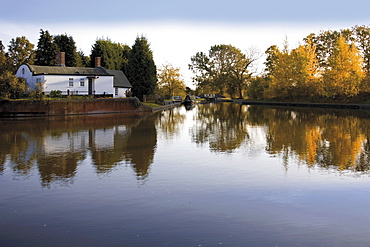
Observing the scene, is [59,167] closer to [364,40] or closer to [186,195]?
[186,195]

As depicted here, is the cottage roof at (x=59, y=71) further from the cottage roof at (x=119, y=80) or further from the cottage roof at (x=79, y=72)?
the cottage roof at (x=119, y=80)

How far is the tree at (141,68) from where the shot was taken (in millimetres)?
53344

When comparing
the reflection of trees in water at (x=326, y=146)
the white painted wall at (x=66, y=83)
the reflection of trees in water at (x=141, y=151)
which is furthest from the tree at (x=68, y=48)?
the reflection of trees in water at (x=326, y=146)

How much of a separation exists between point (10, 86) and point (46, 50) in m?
23.8

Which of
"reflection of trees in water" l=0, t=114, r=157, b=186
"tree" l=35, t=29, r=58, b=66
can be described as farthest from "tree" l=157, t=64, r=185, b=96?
"reflection of trees in water" l=0, t=114, r=157, b=186

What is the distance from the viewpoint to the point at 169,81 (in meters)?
77.9

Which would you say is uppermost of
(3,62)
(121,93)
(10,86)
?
(3,62)

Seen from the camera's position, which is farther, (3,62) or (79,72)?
(3,62)

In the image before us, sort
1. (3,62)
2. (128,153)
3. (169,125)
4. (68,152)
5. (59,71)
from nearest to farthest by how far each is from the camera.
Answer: (128,153) → (68,152) → (169,125) → (59,71) → (3,62)

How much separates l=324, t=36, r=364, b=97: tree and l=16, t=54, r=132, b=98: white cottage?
2956 centimetres

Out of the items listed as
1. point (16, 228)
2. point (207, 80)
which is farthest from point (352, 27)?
point (16, 228)

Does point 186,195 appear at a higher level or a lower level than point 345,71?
lower

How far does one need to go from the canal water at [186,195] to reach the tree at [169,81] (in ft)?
206

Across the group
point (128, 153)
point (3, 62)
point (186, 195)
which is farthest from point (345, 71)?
point (3, 62)
